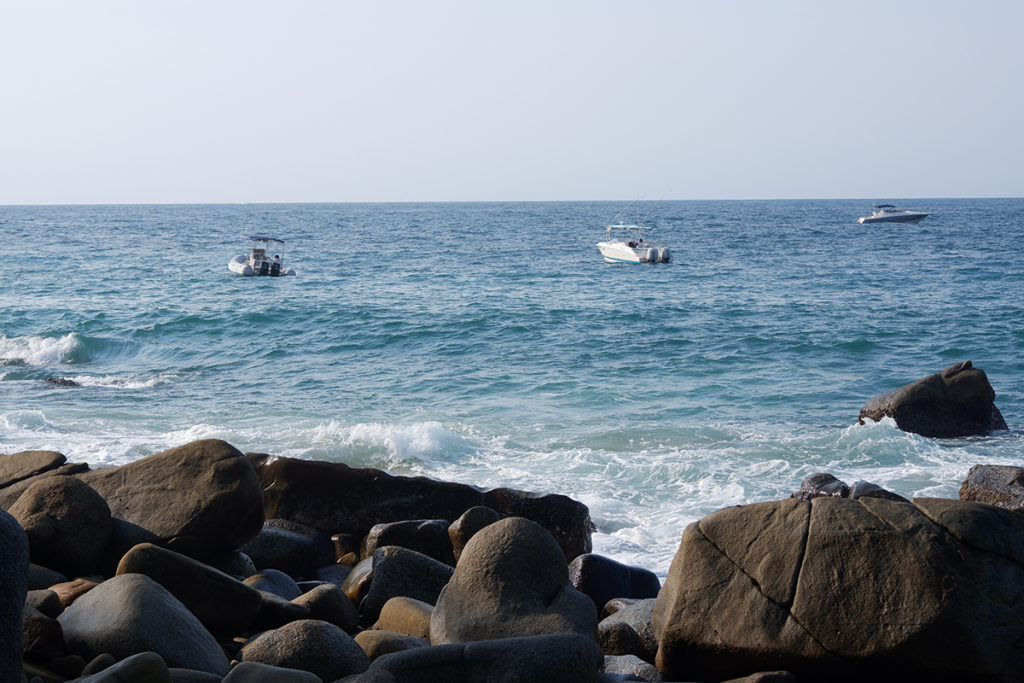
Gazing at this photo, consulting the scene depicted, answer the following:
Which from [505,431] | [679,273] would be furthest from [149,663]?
[679,273]

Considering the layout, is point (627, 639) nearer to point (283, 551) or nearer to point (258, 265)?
point (283, 551)

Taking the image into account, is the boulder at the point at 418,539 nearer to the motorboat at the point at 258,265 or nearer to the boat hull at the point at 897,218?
the motorboat at the point at 258,265

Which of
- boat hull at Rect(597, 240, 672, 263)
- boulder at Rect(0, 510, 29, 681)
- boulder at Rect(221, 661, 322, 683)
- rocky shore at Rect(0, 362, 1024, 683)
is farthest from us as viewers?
boat hull at Rect(597, 240, 672, 263)

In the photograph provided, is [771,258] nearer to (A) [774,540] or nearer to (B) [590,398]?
(B) [590,398]

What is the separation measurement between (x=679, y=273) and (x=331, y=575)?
33126mm

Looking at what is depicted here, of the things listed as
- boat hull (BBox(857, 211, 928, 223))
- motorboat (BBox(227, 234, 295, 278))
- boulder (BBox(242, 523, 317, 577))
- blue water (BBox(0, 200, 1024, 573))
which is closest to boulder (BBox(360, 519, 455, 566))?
boulder (BBox(242, 523, 317, 577))

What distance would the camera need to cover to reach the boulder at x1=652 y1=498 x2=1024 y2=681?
4770mm

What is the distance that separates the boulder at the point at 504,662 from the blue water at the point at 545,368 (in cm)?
486

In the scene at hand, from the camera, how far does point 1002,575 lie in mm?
4898

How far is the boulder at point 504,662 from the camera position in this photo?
4465 mm

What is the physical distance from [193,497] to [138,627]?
1.97 m

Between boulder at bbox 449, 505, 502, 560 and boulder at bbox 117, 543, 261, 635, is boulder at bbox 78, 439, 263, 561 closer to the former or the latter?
boulder at bbox 117, 543, 261, 635

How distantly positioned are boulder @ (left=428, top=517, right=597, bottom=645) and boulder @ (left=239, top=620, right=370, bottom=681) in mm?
658

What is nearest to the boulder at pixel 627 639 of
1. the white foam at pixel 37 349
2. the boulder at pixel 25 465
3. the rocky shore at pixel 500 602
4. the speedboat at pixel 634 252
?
the rocky shore at pixel 500 602
